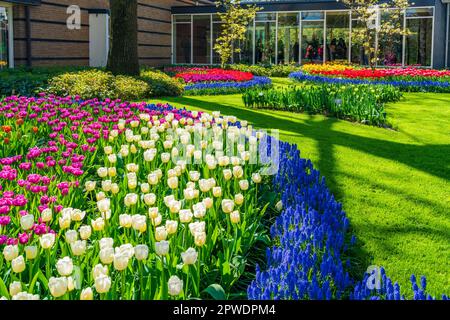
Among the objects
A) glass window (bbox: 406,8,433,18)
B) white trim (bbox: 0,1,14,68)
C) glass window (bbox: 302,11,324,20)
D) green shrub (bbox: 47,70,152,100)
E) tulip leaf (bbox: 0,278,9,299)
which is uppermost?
glass window (bbox: 302,11,324,20)

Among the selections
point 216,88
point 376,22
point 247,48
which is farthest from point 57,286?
point 247,48

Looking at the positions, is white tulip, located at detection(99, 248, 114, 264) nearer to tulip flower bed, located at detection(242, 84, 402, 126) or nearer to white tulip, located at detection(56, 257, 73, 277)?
white tulip, located at detection(56, 257, 73, 277)

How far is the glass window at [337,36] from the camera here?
2497 cm

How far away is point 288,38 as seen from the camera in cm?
2611

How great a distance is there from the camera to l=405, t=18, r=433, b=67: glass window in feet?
76.8

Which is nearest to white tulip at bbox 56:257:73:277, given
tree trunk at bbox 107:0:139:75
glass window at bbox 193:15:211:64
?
tree trunk at bbox 107:0:139:75

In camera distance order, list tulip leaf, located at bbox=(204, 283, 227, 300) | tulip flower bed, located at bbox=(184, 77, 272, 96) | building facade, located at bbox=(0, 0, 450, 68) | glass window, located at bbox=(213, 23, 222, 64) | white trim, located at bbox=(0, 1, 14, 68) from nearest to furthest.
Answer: tulip leaf, located at bbox=(204, 283, 227, 300) < tulip flower bed, located at bbox=(184, 77, 272, 96) < white trim, located at bbox=(0, 1, 14, 68) < building facade, located at bbox=(0, 0, 450, 68) < glass window, located at bbox=(213, 23, 222, 64)

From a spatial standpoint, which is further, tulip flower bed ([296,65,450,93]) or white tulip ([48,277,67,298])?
tulip flower bed ([296,65,450,93])

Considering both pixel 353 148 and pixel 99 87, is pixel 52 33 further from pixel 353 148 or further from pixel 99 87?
pixel 353 148

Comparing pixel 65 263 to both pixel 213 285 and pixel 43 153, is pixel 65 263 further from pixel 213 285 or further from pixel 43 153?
pixel 43 153

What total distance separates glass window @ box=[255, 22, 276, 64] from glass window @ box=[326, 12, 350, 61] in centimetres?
267

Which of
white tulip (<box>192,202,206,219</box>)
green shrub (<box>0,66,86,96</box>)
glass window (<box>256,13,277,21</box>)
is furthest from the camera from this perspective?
glass window (<box>256,13,277,21</box>)

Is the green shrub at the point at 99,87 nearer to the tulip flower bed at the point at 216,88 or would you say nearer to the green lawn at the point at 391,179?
the green lawn at the point at 391,179

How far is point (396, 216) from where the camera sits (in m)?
4.45
